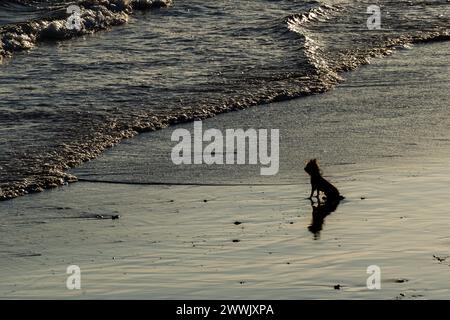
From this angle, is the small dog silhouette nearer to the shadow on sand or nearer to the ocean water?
the shadow on sand

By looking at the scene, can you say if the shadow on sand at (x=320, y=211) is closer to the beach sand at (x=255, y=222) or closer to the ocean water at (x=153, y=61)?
the beach sand at (x=255, y=222)

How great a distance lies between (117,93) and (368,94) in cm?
330

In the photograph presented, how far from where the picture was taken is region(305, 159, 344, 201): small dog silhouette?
9.57 meters

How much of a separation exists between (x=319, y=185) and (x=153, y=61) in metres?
6.59

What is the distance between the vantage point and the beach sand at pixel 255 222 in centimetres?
761

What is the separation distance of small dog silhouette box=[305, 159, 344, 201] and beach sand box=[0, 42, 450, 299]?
0.39 feet

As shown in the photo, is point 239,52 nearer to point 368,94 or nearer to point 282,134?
point 368,94

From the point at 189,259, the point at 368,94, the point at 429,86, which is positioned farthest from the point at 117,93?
the point at 189,259

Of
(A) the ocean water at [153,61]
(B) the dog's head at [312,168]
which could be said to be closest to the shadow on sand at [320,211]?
(B) the dog's head at [312,168]

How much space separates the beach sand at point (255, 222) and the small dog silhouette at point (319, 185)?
119 mm

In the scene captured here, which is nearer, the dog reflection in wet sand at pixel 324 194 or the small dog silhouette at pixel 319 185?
the dog reflection in wet sand at pixel 324 194

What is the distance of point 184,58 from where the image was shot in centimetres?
1586

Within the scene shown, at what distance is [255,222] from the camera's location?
9.06 m

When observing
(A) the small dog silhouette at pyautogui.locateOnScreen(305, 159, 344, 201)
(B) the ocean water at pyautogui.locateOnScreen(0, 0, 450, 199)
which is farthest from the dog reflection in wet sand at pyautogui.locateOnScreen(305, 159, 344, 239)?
(B) the ocean water at pyautogui.locateOnScreen(0, 0, 450, 199)
